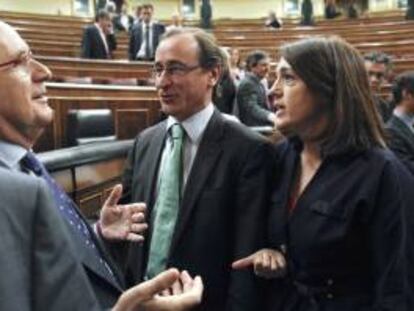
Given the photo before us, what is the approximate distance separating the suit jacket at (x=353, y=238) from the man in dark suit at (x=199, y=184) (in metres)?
0.18

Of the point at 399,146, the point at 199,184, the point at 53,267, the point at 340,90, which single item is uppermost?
the point at 340,90

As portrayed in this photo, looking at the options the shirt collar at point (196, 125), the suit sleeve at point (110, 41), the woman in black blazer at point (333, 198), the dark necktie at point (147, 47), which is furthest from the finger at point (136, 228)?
the dark necktie at point (147, 47)

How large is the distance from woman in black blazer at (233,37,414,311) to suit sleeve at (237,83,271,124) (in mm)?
3290

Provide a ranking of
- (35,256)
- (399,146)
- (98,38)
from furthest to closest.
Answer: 1. (98,38)
2. (399,146)
3. (35,256)

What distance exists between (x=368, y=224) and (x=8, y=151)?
3.01ft

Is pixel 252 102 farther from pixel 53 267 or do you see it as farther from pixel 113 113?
pixel 53 267

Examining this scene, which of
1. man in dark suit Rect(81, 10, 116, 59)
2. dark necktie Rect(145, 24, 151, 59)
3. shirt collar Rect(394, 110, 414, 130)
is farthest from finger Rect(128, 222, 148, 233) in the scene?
dark necktie Rect(145, 24, 151, 59)

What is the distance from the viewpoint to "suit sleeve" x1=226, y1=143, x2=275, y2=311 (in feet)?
6.20

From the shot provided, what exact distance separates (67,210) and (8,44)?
39 cm

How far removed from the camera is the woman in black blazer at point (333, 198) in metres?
1.70

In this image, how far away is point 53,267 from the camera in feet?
3.24

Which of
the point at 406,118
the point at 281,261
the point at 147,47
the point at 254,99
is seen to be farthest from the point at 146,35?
the point at 281,261

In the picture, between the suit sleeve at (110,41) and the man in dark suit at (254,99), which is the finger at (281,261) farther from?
the suit sleeve at (110,41)

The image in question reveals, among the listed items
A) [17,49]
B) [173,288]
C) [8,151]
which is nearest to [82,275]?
[173,288]
